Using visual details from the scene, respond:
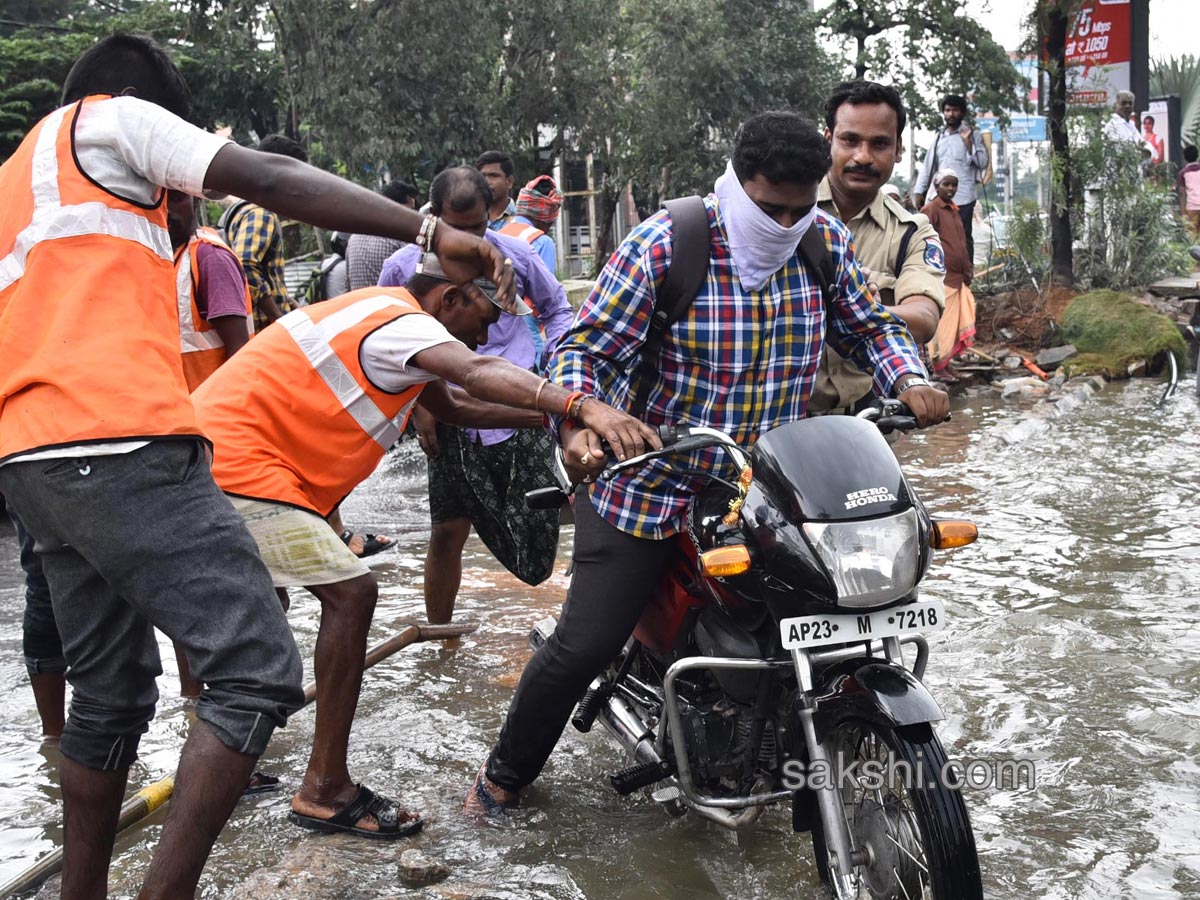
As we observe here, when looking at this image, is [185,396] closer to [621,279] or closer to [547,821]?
[621,279]

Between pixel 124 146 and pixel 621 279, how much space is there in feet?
4.28

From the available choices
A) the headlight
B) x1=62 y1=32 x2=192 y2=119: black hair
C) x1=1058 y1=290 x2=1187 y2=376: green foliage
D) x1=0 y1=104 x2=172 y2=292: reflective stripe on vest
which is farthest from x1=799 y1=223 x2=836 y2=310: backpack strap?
x1=1058 y1=290 x2=1187 y2=376: green foliage

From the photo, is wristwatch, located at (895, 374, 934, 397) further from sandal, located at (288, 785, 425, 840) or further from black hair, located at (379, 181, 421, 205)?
black hair, located at (379, 181, 421, 205)

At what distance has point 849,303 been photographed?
370 cm

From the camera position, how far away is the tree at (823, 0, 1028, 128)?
64.8ft

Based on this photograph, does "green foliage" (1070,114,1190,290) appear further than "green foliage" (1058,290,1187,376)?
Yes

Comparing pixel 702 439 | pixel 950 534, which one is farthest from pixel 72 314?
pixel 950 534

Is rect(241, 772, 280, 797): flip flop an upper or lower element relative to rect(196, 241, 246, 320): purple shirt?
lower

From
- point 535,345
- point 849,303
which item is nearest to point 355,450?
point 849,303

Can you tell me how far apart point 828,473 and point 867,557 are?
0.22 meters

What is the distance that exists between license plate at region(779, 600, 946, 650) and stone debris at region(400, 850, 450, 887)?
1.26 metres

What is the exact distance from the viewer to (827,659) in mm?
2969

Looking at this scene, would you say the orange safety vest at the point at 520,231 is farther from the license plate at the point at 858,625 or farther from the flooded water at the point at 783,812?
the license plate at the point at 858,625

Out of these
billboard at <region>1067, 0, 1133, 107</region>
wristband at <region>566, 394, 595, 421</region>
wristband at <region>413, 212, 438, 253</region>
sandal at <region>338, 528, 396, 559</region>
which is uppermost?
billboard at <region>1067, 0, 1133, 107</region>
